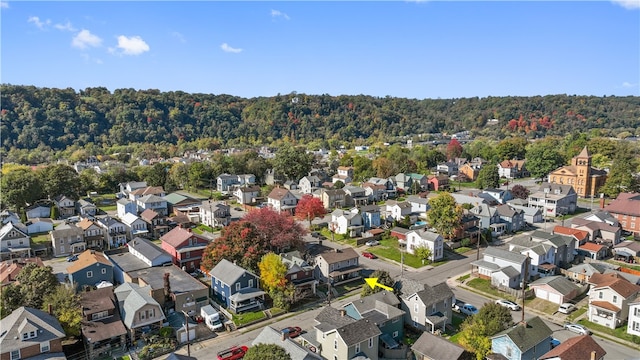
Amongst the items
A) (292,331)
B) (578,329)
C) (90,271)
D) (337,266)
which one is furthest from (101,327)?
(578,329)

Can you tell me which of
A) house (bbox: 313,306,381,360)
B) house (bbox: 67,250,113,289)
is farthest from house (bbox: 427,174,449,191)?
house (bbox: 67,250,113,289)

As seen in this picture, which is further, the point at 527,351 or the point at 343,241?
the point at 343,241

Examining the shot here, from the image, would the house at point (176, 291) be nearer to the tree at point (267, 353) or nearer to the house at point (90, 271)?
the house at point (90, 271)

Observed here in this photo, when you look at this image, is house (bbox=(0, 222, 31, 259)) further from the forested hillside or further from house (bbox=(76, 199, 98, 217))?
the forested hillside

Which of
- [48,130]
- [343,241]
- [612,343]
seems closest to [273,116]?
[48,130]

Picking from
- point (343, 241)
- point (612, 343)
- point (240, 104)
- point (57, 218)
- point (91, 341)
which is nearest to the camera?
point (91, 341)

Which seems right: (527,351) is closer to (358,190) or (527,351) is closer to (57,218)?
(358,190)

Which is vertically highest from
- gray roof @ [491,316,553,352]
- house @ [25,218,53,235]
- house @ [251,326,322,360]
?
house @ [251,326,322,360]
